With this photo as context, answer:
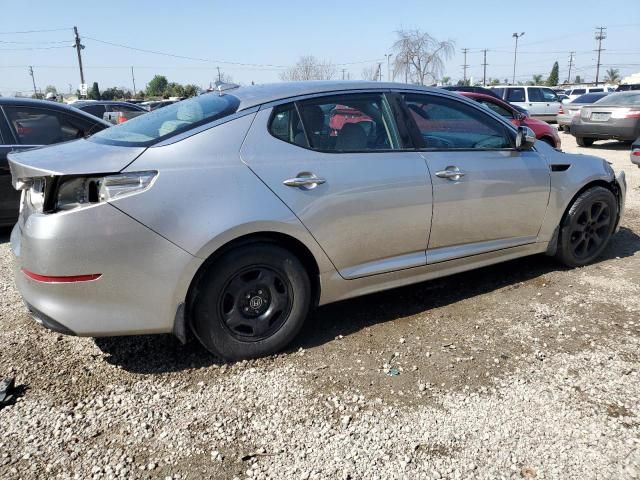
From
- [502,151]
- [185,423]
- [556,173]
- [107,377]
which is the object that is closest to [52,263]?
[107,377]

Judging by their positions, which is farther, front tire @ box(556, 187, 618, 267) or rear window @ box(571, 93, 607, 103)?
rear window @ box(571, 93, 607, 103)

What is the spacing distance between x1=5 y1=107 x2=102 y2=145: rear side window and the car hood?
9.90ft

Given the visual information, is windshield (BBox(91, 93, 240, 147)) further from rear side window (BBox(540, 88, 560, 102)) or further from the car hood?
A: rear side window (BBox(540, 88, 560, 102))

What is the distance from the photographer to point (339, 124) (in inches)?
127

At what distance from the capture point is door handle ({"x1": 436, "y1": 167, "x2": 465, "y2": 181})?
343cm

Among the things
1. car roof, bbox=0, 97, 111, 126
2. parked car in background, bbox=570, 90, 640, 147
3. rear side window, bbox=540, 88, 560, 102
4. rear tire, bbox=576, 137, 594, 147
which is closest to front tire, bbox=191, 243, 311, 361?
car roof, bbox=0, 97, 111, 126

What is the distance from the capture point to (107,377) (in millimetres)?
2877

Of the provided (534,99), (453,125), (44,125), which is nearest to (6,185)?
(44,125)

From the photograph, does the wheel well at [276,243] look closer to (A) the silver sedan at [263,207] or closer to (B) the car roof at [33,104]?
(A) the silver sedan at [263,207]

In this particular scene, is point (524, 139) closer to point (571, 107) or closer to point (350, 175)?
point (350, 175)

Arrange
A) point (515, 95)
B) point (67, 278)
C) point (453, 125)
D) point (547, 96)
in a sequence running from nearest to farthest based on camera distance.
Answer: point (67, 278) → point (453, 125) → point (515, 95) → point (547, 96)

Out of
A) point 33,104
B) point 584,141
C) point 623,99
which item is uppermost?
point 33,104

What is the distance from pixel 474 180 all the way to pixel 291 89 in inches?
55.1

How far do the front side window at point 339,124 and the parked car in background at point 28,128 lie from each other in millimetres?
3603
